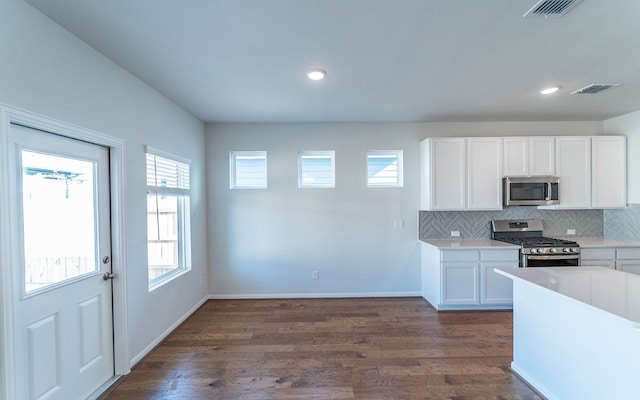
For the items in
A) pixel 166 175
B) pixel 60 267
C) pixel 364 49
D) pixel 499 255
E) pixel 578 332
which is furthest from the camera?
pixel 499 255


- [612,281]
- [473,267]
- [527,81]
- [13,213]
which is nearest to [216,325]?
[13,213]

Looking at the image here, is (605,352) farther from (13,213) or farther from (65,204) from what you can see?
(65,204)

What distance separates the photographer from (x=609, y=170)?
3916 millimetres

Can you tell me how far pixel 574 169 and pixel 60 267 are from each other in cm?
582

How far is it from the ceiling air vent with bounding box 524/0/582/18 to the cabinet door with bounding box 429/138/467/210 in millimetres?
2243

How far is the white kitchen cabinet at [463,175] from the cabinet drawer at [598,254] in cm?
111

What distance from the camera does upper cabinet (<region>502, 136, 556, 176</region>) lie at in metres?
3.92

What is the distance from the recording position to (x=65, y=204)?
2.01 m

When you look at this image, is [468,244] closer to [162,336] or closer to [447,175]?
[447,175]

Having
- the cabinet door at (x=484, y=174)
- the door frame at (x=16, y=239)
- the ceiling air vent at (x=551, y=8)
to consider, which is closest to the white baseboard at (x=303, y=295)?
the cabinet door at (x=484, y=174)

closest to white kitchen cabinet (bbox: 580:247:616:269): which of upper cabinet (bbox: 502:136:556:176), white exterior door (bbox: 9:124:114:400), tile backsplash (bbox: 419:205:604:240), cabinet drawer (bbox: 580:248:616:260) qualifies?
cabinet drawer (bbox: 580:248:616:260)

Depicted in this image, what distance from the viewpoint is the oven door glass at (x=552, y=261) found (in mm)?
3549

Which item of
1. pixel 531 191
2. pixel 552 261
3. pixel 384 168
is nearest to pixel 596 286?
pixel 552 261

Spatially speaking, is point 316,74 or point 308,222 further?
point 308,222
